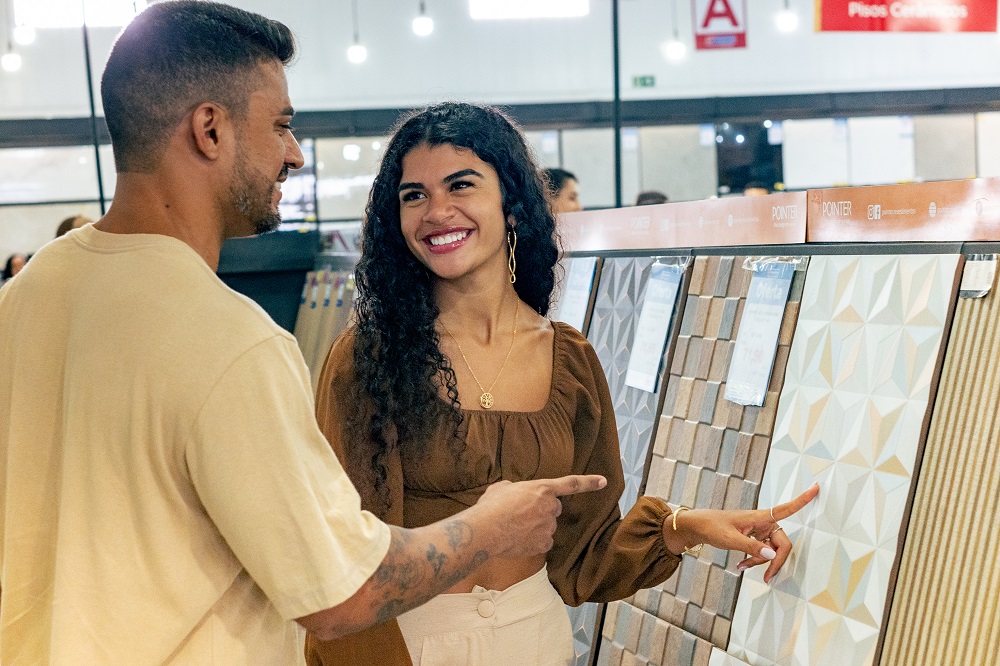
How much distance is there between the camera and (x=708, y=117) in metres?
13.4

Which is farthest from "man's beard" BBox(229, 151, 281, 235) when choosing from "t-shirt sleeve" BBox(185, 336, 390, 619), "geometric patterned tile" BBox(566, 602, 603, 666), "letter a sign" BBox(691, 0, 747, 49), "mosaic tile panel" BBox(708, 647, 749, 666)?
"letter a sign" BBox(691, 0, 747, 49)

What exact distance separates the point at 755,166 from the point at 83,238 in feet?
42.3

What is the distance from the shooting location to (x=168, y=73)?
123 centimetres

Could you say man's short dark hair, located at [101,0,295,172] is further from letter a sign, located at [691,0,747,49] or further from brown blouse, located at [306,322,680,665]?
letter a sign, located at [691,0,747,49]

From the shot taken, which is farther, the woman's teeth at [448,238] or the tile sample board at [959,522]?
the woman's teeth at [448,238]

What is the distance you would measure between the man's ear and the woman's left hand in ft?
3.64

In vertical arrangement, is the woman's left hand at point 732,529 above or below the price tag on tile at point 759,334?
below

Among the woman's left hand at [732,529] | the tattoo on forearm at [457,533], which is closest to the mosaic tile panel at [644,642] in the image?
the woman's left hand at [732,529]

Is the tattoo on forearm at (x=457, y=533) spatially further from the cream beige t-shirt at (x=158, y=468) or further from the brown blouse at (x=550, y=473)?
the brown blouse at (x=550, y=473)

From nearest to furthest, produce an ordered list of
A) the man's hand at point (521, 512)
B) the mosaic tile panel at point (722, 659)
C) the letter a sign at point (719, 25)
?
the man's hand at point (521, 512), the mosaic tile panel at point (722, 659), the letter a sign at point (719, 25)

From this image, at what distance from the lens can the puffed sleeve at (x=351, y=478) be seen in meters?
1.74

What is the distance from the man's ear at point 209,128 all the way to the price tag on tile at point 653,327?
5.62ft

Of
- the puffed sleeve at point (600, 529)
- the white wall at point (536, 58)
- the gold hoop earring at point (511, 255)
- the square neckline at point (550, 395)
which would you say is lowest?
the puffed sleeve at point (600, 529)

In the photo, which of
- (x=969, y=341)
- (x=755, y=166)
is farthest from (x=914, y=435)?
(x=755, y=166)
